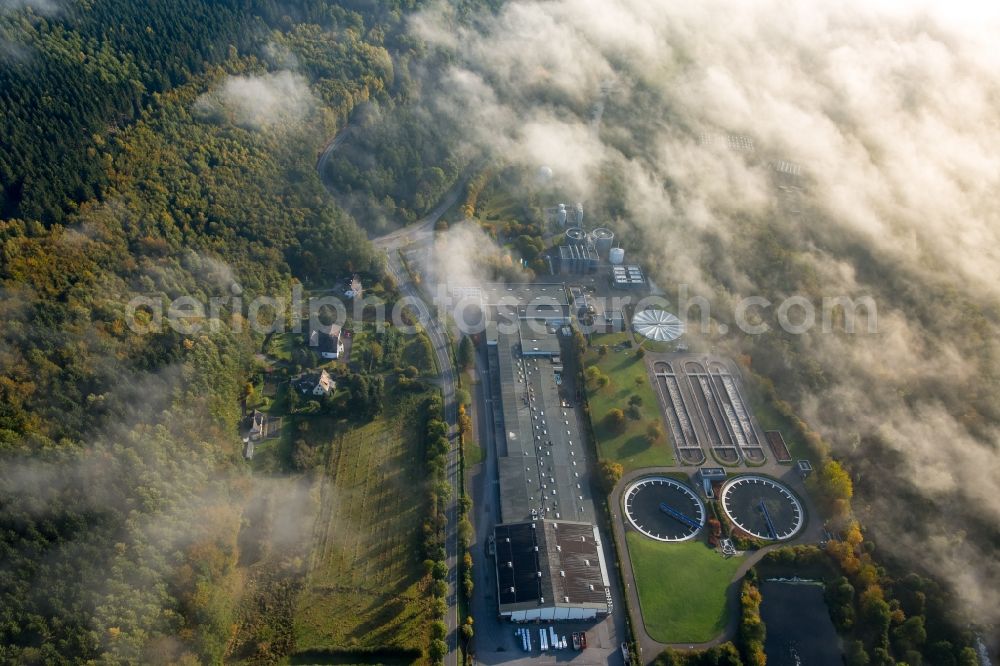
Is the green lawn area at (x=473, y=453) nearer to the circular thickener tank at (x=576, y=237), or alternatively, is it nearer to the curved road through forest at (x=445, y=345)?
the curved road through forest at (x=445, y=345)

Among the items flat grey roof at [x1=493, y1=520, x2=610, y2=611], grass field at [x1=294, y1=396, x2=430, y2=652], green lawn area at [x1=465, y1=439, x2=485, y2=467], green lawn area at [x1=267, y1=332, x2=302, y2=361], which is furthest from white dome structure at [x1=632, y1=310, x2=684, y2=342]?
green lawn area at [x1=267, y1=332, x2=302, y2=361]

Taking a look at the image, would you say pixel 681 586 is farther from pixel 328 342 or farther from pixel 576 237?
pixel 576 237

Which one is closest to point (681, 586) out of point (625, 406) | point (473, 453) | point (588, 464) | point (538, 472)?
point (588, 464)

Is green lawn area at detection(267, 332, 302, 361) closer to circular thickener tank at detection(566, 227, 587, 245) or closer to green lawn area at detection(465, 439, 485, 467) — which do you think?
green lawn area at detection(465, 439, 485, 467)

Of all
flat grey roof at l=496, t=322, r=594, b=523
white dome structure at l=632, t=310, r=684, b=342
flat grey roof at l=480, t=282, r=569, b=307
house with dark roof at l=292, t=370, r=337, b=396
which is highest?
flat grey roof at l=480, t=282, r=569, b=307

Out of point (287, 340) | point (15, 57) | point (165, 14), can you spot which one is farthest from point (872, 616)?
point (165, 14)

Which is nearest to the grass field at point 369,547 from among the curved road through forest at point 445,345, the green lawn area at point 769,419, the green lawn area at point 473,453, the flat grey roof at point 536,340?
the curved road through forest at point 445,345

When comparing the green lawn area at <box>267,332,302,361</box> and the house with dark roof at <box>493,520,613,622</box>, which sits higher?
the green lawn area at <box>267,332,302,361</box>
